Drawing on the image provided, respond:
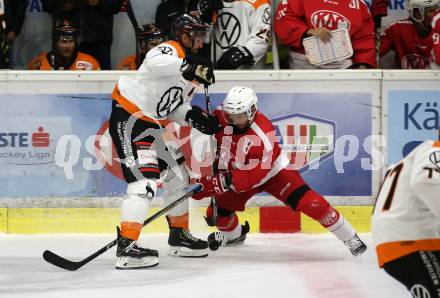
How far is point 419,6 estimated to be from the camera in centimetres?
641

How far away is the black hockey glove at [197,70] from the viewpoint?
511cm

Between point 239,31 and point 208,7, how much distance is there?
11.8 inches

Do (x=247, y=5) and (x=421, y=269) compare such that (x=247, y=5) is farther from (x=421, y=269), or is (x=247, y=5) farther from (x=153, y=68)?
(x=421, y=269)

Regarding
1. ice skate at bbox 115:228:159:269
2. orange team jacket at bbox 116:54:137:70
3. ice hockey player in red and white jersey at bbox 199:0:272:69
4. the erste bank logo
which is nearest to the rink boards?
the erste bank logo

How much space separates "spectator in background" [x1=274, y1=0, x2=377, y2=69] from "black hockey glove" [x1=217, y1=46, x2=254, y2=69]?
0.27 meters

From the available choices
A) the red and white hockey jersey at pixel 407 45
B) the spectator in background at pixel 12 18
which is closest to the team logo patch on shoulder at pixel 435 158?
the red and white hockey jersey at pixel 407 45

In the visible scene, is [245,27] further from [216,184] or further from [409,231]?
[409,231]

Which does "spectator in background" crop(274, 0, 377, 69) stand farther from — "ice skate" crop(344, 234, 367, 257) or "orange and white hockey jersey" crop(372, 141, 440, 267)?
"orange and white hockey jersey" crop(372, 141, 440, 267)

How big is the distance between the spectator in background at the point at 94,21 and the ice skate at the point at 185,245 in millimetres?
1562

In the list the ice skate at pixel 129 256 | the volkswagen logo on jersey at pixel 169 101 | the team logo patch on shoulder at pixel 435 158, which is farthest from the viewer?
the volkswagen logo on jersey at pixel 169 101

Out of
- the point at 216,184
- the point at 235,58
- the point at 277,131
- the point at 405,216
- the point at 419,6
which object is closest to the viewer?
the point at 405,216

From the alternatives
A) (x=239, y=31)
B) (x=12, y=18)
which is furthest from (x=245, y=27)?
(x=12, y=18)

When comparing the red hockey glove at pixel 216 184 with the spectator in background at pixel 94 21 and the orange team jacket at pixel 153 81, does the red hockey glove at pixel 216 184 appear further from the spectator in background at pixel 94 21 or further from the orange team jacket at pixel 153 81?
the spectator in background at pixel 94 21

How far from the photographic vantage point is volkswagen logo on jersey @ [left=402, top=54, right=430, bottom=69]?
6539 millimetres
